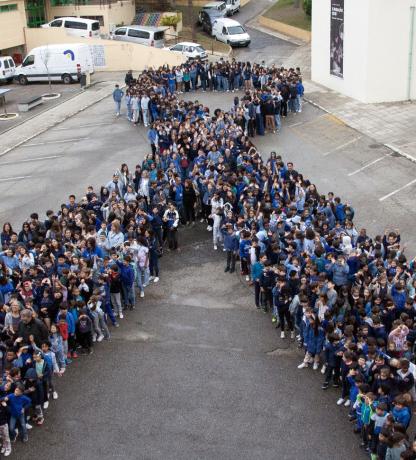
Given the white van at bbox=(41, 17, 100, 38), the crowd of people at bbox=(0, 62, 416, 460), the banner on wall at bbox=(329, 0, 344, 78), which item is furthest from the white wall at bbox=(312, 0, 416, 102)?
the white van at bbox=(41, 17, 100, 38)

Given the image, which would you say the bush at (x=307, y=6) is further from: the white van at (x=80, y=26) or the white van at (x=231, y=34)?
the white van at (x=80, y=26)

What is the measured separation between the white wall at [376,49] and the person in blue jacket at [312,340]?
1741 cm

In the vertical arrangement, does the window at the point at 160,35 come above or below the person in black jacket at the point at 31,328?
above

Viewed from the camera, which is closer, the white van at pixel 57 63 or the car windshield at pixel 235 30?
the white van at pixel 57 63

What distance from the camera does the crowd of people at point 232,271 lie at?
36.2 feet

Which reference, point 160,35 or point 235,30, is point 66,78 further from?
point 235,30

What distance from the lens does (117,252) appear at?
1494 centimetres

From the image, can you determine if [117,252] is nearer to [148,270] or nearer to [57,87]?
[148,270]

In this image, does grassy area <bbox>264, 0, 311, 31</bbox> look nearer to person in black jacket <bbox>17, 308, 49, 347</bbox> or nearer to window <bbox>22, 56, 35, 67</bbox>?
window <bbox>22, 56, 35, 67</bbox>

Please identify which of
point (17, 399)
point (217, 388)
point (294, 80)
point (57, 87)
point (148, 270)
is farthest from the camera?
point (57, 87)

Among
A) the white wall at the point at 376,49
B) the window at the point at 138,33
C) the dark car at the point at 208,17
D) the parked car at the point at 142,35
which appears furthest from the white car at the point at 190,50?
the white wall at the point at 376,49

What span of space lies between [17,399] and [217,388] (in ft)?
11.2

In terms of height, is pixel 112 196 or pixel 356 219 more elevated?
pixel 112 196

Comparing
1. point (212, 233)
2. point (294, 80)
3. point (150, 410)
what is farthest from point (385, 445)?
point (294, 80)
